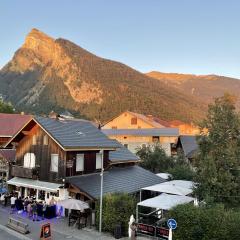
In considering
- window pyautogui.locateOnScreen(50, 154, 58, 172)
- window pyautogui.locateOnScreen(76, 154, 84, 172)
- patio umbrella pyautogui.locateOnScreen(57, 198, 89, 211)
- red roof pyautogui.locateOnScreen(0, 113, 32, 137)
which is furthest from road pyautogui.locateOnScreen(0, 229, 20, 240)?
red roof pyautogui.locateOnScreen(0, 113, 32, 137)

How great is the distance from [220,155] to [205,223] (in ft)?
19.9

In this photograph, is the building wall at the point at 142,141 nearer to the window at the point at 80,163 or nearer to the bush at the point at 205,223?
the window at the point at 80,163

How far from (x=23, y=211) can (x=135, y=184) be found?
33.4ft

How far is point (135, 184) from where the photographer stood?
1239 inches

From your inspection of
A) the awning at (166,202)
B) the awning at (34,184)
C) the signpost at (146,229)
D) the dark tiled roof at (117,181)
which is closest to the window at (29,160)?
the awning at (34,184)

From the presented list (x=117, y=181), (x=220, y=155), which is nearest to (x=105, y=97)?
(x=117, y=181)

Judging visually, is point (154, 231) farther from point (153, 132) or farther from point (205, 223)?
point (153, 132)

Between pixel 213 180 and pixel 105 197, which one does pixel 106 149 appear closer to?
pixel 105 197

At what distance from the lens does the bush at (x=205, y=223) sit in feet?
61.7

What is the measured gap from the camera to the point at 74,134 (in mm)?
31359

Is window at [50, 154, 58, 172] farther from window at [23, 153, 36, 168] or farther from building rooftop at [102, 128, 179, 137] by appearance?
building rooftop at [102, 128, 179, 137]

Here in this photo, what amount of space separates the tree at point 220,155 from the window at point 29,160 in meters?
15.1

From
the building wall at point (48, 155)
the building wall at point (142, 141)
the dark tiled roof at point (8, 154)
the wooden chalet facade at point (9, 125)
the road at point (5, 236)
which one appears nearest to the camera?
the road at point (5, 236)

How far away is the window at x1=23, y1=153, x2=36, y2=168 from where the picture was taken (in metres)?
31.4
